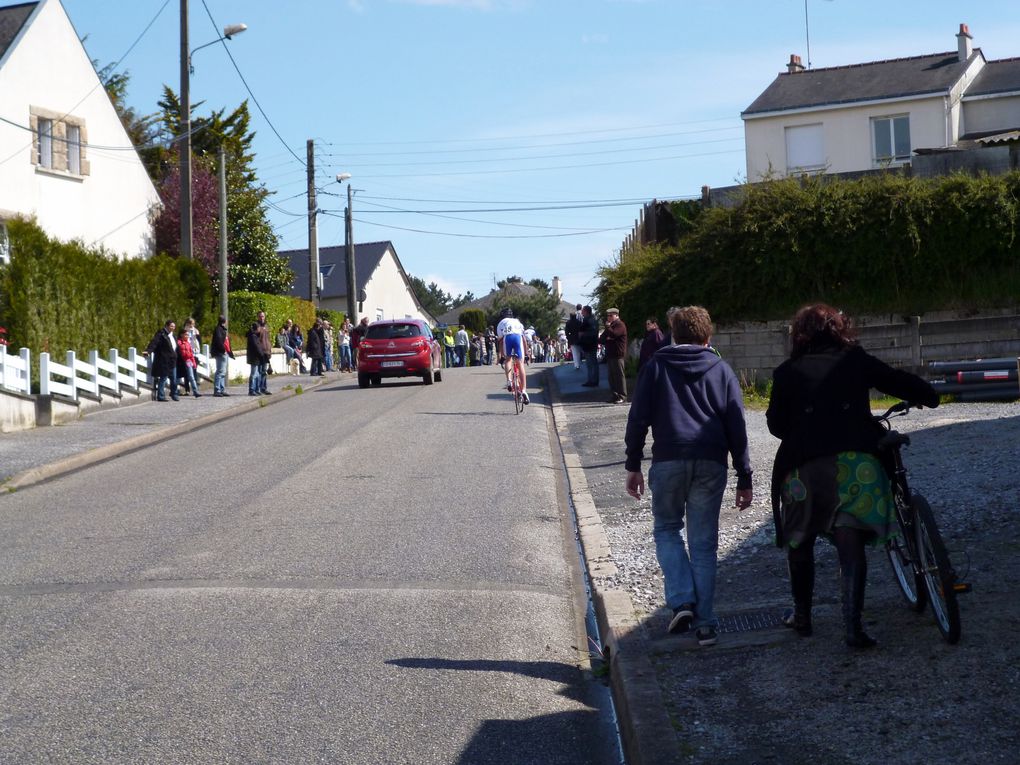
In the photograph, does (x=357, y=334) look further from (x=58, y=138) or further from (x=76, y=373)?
(x=76, y=373)

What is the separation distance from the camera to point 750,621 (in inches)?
263

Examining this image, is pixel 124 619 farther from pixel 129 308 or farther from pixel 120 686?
pixel 129 308

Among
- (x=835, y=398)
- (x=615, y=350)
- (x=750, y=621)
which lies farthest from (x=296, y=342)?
(x=835, y=398)

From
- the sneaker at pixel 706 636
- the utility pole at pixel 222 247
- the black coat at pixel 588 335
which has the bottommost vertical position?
the sneaker at pixel 706 636

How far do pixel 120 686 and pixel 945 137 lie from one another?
39.7 meters

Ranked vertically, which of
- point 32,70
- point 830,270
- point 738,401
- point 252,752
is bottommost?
point 252,752

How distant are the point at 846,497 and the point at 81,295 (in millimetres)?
21606

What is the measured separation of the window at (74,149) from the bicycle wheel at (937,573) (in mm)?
29948

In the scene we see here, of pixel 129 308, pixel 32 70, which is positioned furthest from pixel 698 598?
pixel 32 70

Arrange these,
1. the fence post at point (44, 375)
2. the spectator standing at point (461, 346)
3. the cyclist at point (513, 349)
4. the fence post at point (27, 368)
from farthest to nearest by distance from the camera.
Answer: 1. the spectator standing at point (461, 346)
2. the cyclist at point (513, 349)
3. the fence post at point (44, 375)
4. the fence post at point (27, 368)

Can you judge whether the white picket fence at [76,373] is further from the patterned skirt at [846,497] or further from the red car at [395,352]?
the patterned skirt at [846,497]

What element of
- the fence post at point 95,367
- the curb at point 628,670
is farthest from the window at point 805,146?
the curb at point 628,670

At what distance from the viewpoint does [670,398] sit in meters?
6.31

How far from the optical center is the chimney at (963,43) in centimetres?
4247
